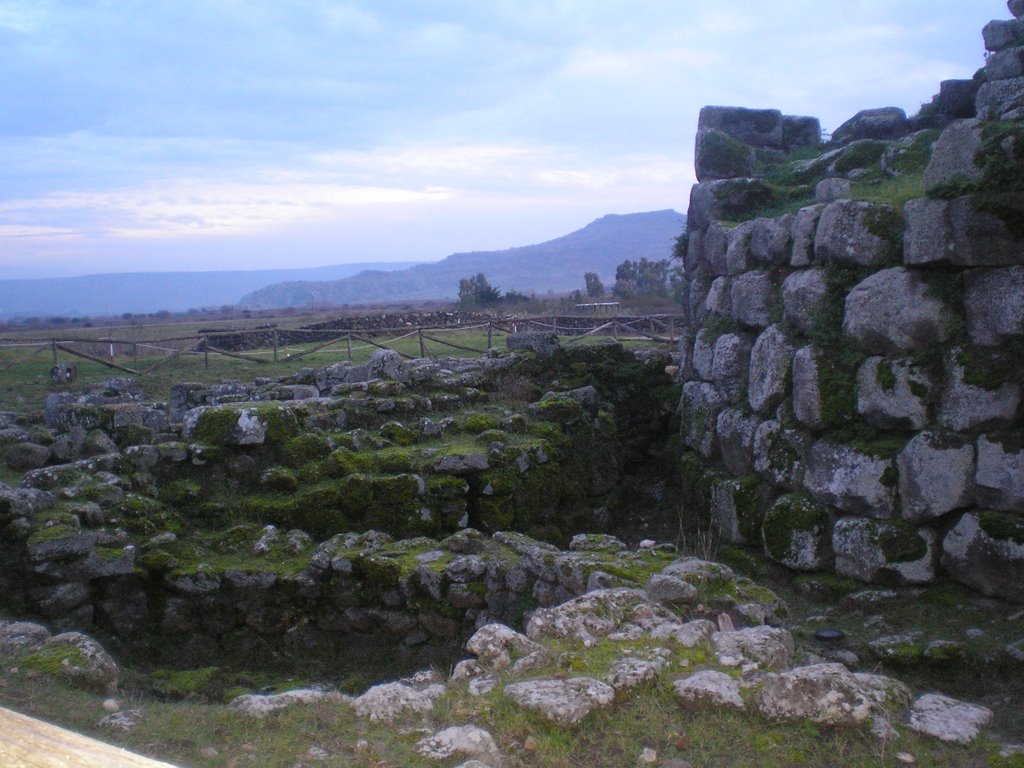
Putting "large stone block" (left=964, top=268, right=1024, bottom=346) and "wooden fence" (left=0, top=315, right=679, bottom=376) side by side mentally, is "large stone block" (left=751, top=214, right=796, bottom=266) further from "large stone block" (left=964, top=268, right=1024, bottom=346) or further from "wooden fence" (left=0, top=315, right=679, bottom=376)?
"wooden fence" (left=0, top=315, right=679, bottom=376)

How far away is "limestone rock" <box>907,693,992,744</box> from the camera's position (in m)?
4.61

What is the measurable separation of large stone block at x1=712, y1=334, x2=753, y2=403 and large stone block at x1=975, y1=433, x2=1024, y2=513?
12.2ft

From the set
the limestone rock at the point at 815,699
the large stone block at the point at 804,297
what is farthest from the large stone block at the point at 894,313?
the limestone rock at the point at 815,699

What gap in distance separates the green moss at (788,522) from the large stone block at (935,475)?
3.35 ft

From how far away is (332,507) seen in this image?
968 cm

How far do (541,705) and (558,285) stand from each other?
186898 mm

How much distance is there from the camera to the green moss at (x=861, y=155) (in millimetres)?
12930

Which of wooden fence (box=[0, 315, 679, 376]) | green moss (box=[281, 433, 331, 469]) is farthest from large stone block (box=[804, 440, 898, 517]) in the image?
wooden fence (box=[0, 315, 679, 376])

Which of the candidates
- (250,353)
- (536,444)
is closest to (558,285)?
(250,353)

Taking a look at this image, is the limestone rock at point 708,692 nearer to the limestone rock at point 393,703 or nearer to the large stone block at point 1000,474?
the limestone rock at point 393,703

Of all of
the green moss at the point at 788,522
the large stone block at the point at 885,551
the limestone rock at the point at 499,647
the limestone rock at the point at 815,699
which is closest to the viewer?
the limestone rock at the point at 815,699

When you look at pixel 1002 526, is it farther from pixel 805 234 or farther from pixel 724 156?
pixel 724 156

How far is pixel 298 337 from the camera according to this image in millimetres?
32812

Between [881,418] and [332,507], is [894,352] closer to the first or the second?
[881,418]
